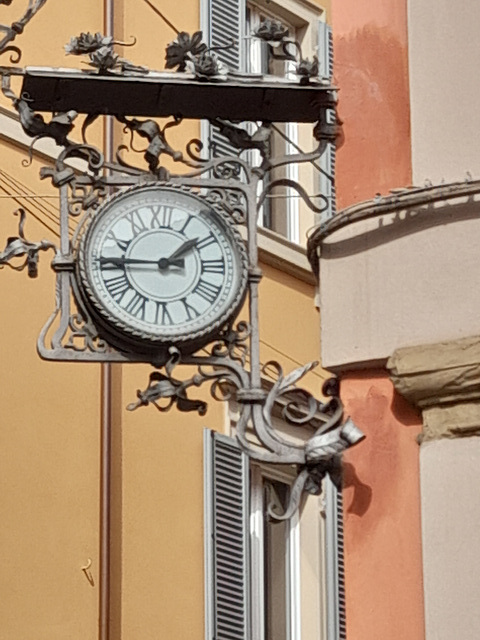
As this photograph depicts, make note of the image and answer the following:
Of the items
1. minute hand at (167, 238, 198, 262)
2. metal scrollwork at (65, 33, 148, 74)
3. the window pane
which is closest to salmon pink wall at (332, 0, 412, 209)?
minute hand at (167, 238, 198, 262)

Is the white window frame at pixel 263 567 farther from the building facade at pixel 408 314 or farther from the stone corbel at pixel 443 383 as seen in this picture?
the stone corbel at pixel 443 383

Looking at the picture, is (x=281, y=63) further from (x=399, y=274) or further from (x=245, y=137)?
(x=399, y=274)

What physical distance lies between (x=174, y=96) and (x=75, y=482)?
4.17 m

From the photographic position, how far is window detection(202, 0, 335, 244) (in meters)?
16.9

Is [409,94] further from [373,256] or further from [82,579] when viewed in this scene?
[82,579]

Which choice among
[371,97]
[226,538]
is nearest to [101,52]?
[371,97]

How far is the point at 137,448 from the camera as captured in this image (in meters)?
15.7

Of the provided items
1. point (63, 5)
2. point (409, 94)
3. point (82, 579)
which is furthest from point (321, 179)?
point (409, 94)

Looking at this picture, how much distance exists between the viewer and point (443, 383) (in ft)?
35.4

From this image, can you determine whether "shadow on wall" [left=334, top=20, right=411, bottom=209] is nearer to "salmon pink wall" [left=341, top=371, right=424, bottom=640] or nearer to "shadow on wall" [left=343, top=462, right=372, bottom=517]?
"salmon pink wall" [left=341, top=371, right=424, bottom=640]

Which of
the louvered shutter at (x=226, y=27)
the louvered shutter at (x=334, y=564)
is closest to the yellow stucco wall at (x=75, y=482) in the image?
the louvered shutter at (x=226, y=27)

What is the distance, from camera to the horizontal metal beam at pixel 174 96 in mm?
11312

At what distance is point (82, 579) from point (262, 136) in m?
4.30

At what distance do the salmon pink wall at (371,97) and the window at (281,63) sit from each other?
4675 millimetres
